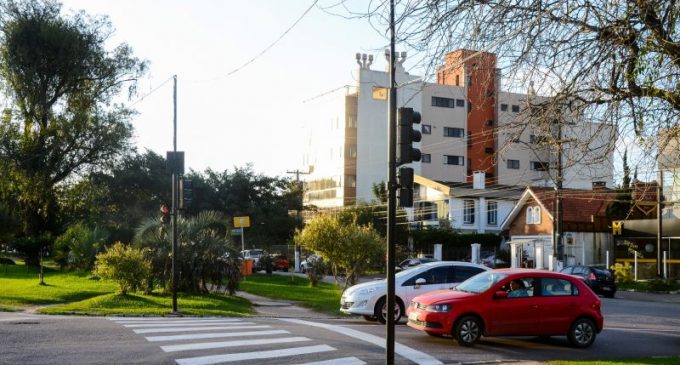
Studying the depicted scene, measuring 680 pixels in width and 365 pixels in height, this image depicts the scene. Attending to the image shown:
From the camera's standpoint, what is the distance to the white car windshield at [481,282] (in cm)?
1502

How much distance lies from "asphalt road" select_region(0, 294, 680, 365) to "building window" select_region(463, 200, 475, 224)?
4581 cm

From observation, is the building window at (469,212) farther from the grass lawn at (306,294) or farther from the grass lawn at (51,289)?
the grass lawn at (51,289)

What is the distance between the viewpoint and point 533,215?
178 feet

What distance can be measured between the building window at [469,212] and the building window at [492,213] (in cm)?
152

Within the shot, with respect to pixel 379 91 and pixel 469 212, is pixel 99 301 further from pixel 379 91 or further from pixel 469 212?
A: pixel 469 212

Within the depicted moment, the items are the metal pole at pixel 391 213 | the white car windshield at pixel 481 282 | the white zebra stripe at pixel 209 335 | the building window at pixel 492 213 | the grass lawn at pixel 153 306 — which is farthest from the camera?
the building window at pixel 492 213

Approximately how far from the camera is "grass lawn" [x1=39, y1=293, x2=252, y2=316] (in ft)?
66.6

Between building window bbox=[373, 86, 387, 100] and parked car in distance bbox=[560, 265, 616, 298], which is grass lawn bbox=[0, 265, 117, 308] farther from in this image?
parked car in distance bbox=[560, 265, 616, 298]

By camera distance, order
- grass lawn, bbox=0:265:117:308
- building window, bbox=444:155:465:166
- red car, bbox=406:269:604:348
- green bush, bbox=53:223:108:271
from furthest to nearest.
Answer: building window, bbox=444:155:465:166, green bush, bbox=53:223:108:271, grass lawn, bbox=0:265:117:308, red car, bbox=406:269:604:348

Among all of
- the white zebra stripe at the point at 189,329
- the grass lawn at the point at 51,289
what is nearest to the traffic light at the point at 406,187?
the white zebra stripe at the point at 189,329

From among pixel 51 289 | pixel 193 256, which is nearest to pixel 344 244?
pixel 193 256

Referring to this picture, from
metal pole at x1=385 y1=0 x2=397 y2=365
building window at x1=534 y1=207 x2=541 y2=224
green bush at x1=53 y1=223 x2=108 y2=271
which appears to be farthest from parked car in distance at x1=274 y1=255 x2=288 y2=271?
metal pole at x1=385 y1=0 x2=397 y2=365

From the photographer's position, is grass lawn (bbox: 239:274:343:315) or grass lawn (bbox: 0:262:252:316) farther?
grass lawn (bbox: 239:274:343:315)

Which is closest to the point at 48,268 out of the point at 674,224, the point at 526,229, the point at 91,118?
the point at 91,118
